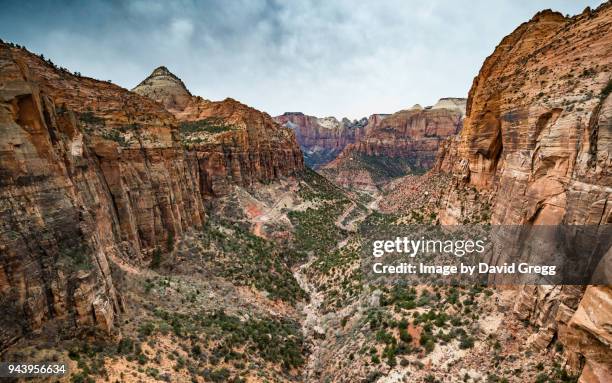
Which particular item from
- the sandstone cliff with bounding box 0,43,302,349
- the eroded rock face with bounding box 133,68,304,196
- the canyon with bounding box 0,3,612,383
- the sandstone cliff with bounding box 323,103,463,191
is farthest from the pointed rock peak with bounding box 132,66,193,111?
the sandstone cliff with bounding box 323,103,463,191

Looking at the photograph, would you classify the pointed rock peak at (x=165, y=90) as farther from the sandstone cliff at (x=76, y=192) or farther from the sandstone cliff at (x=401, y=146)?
the sandstone cliff at (x=401, y=146)

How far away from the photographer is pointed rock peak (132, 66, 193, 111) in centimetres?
7125

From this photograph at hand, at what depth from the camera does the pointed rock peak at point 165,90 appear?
7125 centimetres

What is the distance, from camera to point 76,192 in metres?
19.1

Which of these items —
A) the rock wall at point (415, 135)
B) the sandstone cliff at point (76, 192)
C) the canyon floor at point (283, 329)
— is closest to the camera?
the sandstone cliff at point (76, 192)

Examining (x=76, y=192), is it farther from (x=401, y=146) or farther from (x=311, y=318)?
(x=401, y=146)

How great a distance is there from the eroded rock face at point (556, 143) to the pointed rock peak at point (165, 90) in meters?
66.3

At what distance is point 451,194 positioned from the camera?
31.2 meters

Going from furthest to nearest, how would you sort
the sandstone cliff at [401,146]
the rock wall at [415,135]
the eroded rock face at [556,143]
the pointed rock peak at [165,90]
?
the rock wall at [415,135] < the sandstone cliff at [401,146] < the pointed rock peak at [165,90] < the eroded rock face at [556,143]

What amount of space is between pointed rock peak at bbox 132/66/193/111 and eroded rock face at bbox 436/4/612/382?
2610 inches

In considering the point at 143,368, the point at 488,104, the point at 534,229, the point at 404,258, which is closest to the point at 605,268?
the point at 534,229

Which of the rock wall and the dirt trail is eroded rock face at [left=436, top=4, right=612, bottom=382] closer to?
the dirt trail

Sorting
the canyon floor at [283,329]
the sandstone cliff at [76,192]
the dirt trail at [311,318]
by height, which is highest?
the sandstone cliff at [76,192]

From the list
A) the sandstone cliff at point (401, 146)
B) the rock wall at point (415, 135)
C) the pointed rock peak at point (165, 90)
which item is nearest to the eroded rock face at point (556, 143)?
the pointed rock peak at point (165, 90)
